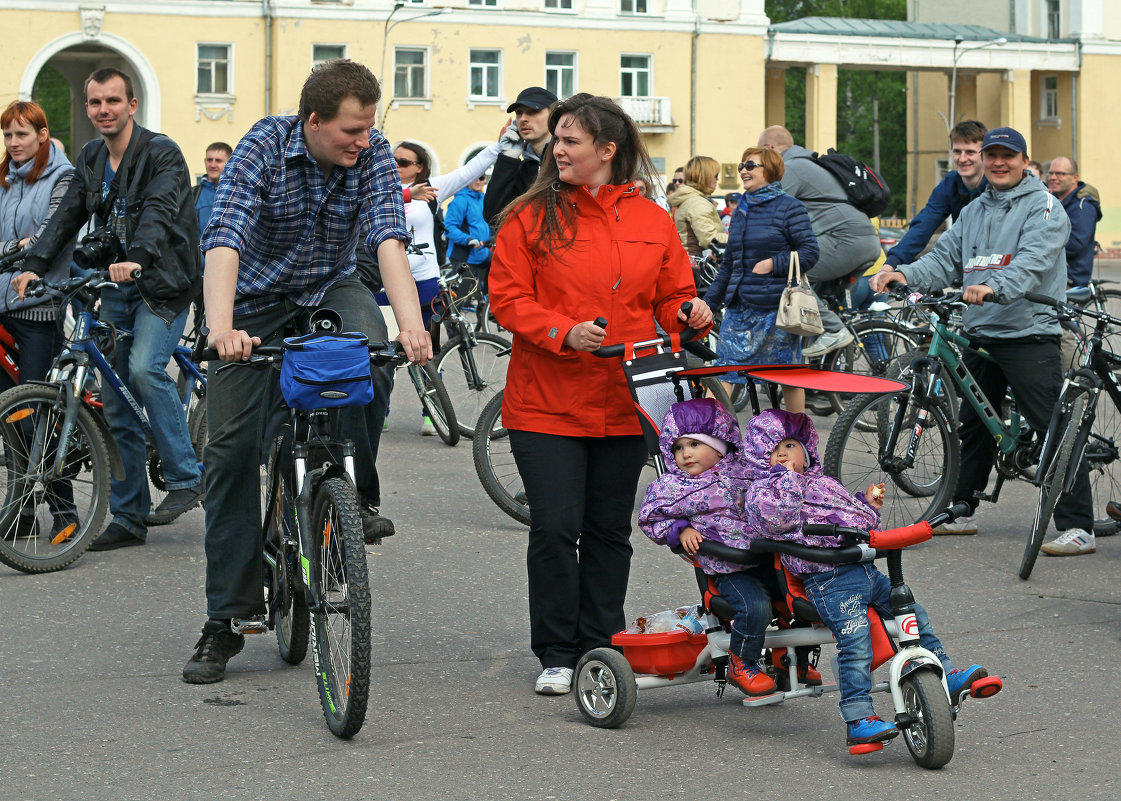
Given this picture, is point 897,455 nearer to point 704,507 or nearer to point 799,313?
point 799,313

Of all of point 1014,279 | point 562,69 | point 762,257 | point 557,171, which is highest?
point 562,69

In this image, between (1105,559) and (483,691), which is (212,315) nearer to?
(483,691)

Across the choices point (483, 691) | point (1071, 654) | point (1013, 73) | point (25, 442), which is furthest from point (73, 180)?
point (1013, 73)

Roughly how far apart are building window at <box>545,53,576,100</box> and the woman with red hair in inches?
1802

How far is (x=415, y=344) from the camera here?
191 inches

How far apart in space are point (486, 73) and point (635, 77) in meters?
5.46

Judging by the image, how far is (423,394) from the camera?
10742 mm

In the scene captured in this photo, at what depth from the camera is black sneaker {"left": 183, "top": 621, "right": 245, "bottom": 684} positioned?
5.38 m

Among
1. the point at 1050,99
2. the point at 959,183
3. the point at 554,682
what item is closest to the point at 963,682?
the point at 554,682

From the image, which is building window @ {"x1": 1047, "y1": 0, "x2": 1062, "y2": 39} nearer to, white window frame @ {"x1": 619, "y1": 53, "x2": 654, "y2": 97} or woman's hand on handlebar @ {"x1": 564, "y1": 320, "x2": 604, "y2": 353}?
white window frame @ {"x1": 619, "y1": 53, "x2": 654, "y2": 97}

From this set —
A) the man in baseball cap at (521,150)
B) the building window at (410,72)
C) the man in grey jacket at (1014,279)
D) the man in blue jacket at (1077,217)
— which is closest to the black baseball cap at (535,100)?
the man in baseball cap at (521,150)

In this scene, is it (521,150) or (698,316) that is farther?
(521,150)

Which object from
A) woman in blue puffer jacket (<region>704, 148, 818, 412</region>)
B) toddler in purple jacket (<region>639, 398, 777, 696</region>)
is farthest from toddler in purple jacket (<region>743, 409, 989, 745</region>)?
woman in blue puffer jacket (<region>704, 148, 818, 412</region>)

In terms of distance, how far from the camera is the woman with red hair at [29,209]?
7.85m
